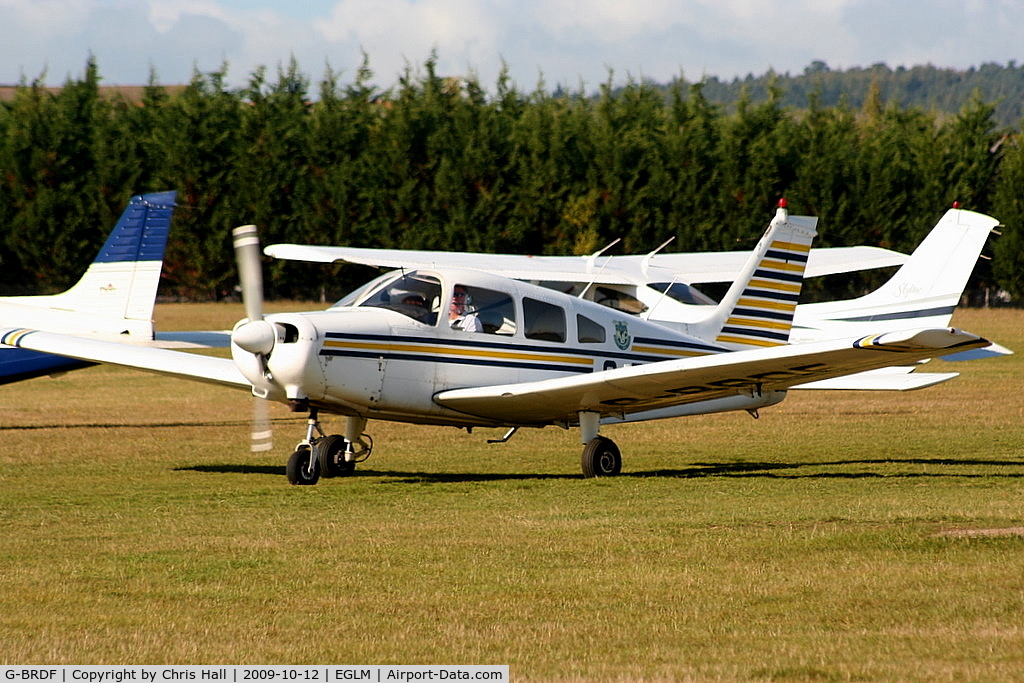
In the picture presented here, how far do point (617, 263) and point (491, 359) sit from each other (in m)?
12.4

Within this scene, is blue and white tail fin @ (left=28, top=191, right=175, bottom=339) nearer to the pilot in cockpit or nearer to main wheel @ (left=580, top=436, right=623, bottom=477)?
the pilot in cockpit

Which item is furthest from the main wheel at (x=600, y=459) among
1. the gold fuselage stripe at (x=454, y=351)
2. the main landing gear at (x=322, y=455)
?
the main landing gear at (x=322, y=455)

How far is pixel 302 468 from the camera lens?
12578 mm

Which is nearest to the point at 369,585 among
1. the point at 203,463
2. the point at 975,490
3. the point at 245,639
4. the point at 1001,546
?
the point at 245,639

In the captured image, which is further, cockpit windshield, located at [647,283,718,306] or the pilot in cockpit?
cockpit windshield, located at [647,283,718,306]

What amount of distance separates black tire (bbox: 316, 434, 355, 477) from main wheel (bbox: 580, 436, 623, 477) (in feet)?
7.65

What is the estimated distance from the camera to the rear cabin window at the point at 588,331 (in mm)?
13719

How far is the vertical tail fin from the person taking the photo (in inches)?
733

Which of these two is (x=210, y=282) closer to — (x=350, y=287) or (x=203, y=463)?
(x=350, y=287)

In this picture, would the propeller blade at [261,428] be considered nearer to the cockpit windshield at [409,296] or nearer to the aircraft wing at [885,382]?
the cockpit windshield at [409,296]

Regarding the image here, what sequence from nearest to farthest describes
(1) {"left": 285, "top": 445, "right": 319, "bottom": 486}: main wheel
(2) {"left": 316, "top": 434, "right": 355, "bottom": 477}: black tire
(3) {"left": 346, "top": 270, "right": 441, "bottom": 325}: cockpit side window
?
(1) {"left": 285, "top": 445, "right": 319, "bottom": 486}: main wheel < (3) {"left": 346, "top": 270, "right": 441, "bottom": 325}: cockpit side window < (2) {"left": 316, "top": 434, "right": 355, "bottom": 477}: black tire

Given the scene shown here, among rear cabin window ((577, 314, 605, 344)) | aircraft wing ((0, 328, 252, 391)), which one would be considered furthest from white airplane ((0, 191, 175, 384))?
rear cabin window ((577, 314, 605, 344))

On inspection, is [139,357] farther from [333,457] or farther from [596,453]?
[596,453]

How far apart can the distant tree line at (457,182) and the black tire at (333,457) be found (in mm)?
32534
